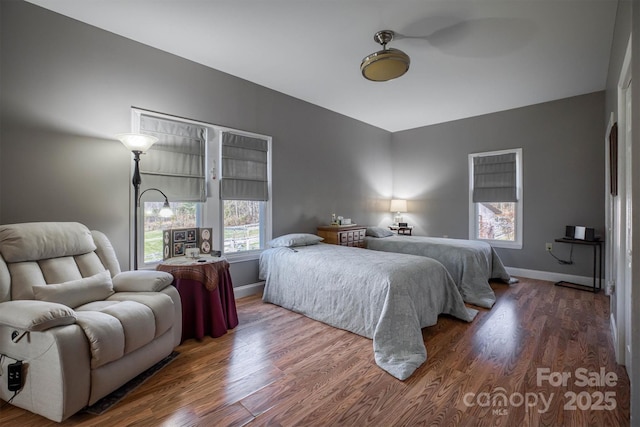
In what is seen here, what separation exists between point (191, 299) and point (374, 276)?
1630 millimetres

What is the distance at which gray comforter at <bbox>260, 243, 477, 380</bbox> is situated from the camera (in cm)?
222

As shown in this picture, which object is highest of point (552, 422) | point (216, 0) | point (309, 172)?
point (216, 0)

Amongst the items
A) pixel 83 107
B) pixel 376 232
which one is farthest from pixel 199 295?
pixel 376 232

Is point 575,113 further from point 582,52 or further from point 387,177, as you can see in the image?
point 387,177

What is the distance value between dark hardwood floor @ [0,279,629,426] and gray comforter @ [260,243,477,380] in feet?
0.43

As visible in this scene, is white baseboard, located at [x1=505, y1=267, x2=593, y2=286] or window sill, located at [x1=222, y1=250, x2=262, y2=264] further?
white baseboard, located at [x1=505, y1=267, x2=593, y2=286]

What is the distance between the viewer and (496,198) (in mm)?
4777

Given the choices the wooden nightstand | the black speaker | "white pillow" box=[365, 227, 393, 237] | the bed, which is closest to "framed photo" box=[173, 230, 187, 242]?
the bed

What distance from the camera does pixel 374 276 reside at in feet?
8.10

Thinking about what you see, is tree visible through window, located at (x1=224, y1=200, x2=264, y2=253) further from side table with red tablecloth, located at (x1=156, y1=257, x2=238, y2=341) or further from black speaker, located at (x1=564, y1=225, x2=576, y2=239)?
black speaker, located at (x1=564, y1=225, x2=576, y2=239)

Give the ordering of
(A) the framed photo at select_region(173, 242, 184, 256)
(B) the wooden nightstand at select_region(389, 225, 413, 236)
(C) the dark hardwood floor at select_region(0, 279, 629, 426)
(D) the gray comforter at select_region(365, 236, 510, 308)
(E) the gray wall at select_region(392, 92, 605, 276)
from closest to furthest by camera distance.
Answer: (C) the dark hardwood floor at select_region(0, 279, 629, 426) < (A) the framed photo at select_region(173, 242, 184, 256) < (D) the gray comforter at select_region(365, 236, 510, 308) < (E) the gray wall at select_region(392, 92, 605, 276) < (B) the wooden nightstand at select_region(389, 225, 413, 236)

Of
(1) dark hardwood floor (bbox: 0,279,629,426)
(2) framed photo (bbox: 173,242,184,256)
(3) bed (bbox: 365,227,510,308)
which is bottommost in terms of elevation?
(1) dark hardwood floor (bbox: 0,279,629,426)

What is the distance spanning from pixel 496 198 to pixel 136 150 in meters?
5.16

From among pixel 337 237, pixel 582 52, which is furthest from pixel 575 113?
pixel 337 237
